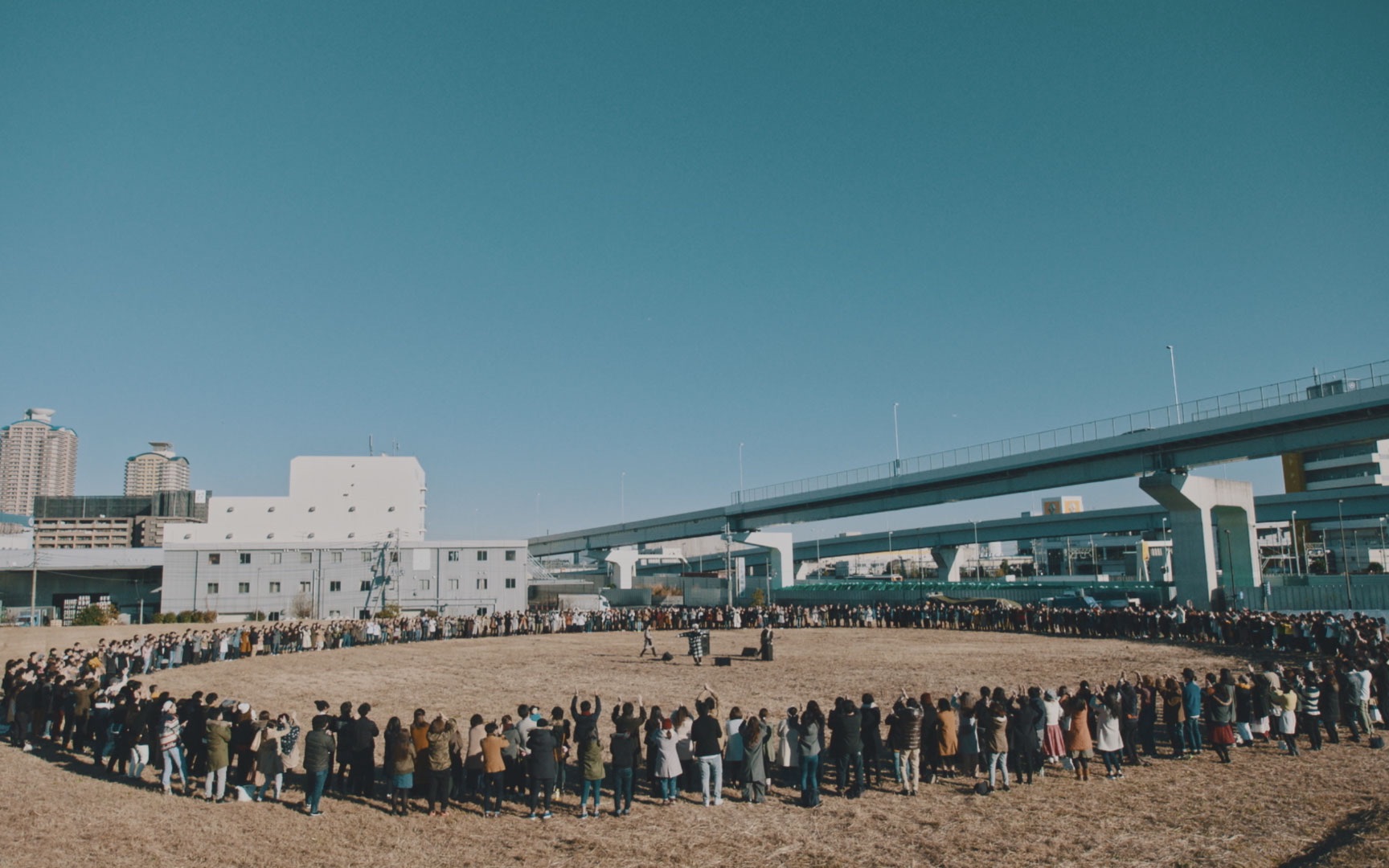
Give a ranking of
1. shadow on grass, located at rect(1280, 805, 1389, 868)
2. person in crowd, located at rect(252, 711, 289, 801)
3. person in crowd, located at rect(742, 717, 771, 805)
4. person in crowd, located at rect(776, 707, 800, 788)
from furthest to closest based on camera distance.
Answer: person in crowd, located at rect(776, 707, 800, 788), person in crowd, located at rect(252, 711, 289, 801), person in crowd, located at rect(742, 717, 771, 805), shadow on grass, located at rect(1280, 805, 1389, 868)

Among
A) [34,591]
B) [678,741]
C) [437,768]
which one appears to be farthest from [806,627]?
[34,591]

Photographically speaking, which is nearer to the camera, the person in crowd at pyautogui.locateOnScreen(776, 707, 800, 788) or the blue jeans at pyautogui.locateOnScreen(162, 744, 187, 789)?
the person in crowd at pyautogui.locateOnScreen(776, 707, 800, 788)

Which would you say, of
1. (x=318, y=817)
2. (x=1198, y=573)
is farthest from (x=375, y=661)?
(x=1198, y=573)

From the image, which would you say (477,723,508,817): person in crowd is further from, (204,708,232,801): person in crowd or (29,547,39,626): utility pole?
(29,547,39,626): utility pole

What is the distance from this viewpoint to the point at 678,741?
561 inches

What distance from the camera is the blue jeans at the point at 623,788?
1338 cm

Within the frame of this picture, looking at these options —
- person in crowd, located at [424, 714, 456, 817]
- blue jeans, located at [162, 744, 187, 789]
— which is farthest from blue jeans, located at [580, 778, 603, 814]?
blue jeans, located at [162, 744, 187, 789]

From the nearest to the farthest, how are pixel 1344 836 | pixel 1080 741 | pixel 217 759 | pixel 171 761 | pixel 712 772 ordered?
pixel 1344 836, pixel 712 772, pixel 217 759, pixel 171 761, pixel 1080 741

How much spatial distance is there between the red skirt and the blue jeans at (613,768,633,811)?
34.9ft

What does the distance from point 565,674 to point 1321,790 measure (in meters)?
21.9

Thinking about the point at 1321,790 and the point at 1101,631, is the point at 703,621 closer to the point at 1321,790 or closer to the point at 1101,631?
the point at 1101,631

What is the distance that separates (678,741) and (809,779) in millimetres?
2167

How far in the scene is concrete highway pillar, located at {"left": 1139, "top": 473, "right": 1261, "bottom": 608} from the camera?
4841cm

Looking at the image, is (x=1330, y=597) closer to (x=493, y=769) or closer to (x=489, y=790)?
(x=489, y=790)
